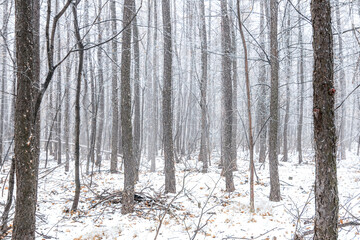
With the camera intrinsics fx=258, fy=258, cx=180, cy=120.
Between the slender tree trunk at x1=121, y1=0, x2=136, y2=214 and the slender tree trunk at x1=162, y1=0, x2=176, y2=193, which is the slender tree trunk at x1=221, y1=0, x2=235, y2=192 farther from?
the slender tree trunk at x1=121, y1=0, x2=136, y2=214

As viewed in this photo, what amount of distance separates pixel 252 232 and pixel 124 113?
3750 mm

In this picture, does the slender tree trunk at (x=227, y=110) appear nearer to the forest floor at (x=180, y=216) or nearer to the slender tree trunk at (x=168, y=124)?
the forest floor at (x=180, y=216)

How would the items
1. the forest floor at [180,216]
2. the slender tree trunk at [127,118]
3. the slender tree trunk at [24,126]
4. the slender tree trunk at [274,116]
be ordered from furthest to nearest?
the slender tree trunk at [274,116] → the slender tree trunk at [127,118] → the forest floor at [180,216] → the slender tree trunk at [24,126]

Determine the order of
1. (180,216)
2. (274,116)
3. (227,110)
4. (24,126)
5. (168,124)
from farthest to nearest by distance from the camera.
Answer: (227,110) → (168,124) → (274,116) → (180,216) → (24,126)

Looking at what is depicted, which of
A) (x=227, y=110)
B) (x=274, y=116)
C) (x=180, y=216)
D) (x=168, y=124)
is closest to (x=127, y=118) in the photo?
(x=168, y=124)

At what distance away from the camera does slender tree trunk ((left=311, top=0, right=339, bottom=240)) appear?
275 cm

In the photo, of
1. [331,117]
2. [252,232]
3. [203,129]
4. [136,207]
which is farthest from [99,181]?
[331,117]

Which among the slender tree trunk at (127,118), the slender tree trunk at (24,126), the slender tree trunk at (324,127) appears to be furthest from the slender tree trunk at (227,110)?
the slender tree trunk at (24,126)

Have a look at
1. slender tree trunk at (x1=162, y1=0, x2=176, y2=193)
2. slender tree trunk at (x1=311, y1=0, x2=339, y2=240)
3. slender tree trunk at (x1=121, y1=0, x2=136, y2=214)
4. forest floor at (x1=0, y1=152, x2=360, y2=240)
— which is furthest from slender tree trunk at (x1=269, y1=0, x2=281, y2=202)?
slender tree trunk at (x1=311, y1=0, x2=339, y2=240)

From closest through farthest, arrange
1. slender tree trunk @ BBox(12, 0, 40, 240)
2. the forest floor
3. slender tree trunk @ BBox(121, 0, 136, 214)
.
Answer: slender tree trunk @ BBox(12, 0, 40, 240) → the forest floor → slender tree trunk @ BBox(121, 0, 136, 214)

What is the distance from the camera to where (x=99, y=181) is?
374 inches

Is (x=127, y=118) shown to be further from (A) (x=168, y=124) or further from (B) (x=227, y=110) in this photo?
(B) (x=227, y=110)

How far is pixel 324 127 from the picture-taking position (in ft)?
9.06

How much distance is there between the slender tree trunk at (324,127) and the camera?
275 centimetres
